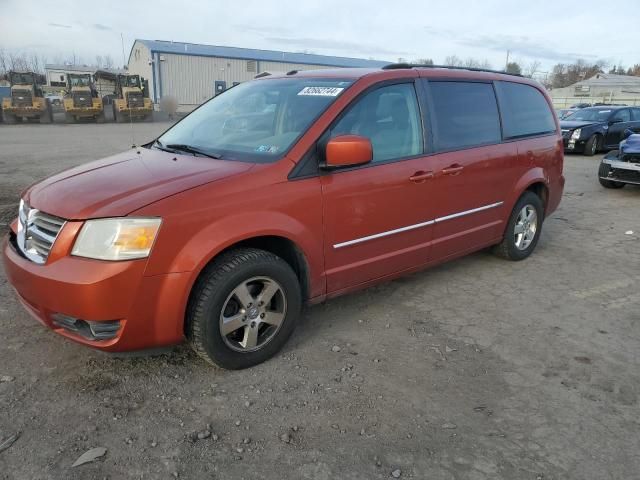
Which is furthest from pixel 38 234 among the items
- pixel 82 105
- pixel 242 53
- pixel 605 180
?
pixel 242 53

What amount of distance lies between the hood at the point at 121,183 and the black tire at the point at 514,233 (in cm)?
298

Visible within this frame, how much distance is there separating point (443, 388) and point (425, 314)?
1.02 meters

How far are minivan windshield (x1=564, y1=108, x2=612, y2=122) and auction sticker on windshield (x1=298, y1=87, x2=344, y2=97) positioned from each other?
14502 millimetres

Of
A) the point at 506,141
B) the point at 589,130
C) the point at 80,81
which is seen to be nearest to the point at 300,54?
the point at 80,81

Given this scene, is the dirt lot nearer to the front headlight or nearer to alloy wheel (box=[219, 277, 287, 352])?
alloy wheel (box=[219, 277, 287, 352])

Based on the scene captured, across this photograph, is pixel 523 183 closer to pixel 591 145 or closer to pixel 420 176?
pixel 420 176

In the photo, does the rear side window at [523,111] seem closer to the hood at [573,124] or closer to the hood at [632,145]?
the hood at [632,145]

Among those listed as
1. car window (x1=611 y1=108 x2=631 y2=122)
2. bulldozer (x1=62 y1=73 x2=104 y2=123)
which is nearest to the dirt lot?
car window (x1=611 y1=108 x2=631 y2=122)

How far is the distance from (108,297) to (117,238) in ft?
0.99

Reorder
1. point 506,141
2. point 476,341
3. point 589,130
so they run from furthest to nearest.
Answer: point 589,130 < point 506,141 < point 476,341

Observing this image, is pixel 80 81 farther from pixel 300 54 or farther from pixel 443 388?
pixel 443 388

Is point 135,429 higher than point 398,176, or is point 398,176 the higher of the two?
point 398,176

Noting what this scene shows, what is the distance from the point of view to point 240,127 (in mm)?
3615

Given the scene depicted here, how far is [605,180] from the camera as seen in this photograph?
31.0 feet
